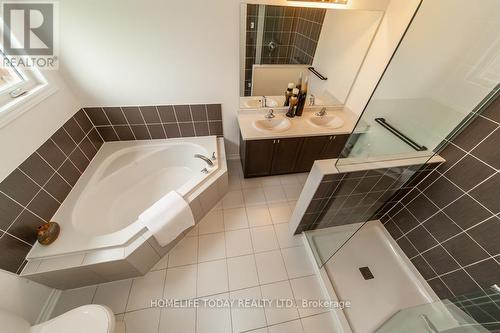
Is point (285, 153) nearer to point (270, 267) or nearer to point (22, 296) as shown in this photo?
point (270, 267)

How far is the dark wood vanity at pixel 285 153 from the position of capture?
5.97ft

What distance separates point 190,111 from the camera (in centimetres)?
188

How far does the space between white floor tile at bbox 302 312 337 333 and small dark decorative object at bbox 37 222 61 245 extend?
5.87 ft

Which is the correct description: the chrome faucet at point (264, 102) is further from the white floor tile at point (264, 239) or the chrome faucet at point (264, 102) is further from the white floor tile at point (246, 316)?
the white floor tile at point (246, 316)

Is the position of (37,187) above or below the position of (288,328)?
above

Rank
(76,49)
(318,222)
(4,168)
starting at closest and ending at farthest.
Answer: (4,168) < (76,49) < (318,222)

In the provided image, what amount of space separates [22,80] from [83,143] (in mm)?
556

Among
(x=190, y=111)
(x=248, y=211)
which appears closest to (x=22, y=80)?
(x=190, y=111)

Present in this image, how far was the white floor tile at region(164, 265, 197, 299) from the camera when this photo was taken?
4.34 ft

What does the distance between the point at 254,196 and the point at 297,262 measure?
0.76 meters

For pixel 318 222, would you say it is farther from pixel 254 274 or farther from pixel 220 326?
pixel 220 326

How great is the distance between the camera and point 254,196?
1998 millimetres

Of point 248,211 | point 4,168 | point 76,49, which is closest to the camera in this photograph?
point 4,168

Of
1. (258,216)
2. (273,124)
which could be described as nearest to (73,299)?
(258,216)
